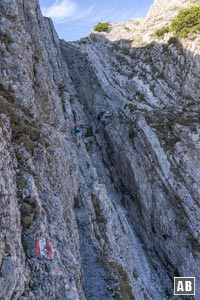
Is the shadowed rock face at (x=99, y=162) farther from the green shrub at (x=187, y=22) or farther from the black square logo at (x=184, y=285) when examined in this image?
the green shrub at (x=187, y=22)

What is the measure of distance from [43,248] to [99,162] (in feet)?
101

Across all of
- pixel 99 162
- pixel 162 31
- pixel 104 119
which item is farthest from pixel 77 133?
pixel 162 31

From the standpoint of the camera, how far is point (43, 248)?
16375mm

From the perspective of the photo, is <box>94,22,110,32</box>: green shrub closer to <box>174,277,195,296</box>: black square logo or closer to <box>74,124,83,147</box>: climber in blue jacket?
<box>74,124,83,147</box>: climber in blue jacket

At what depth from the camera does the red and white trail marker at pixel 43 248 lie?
635 inches

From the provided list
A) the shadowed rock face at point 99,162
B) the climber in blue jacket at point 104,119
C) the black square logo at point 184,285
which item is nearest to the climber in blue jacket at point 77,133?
the shadowed rock face at point 99,162

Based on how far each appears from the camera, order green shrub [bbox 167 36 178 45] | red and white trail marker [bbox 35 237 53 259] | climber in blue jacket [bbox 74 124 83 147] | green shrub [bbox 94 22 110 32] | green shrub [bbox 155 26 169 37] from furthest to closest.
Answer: green shrub [bbox 94 22 110 32]
green shrub [bbox 155 26 169 37]
green shrub [bbox 167 36 178 45]
climber in blue jacket [bbox 74 124 83 147]
red and white trail marker [bbox 35 237 53 259]

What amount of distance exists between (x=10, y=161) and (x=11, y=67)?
10.9 meters

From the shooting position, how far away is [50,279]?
15648mm

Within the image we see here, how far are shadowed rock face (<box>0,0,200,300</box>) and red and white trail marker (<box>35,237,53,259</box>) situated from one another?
11.7 inches

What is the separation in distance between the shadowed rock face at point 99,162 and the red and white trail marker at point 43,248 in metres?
0.30

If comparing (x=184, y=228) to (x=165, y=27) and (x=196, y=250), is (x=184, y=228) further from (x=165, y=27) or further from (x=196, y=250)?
(x=165, y=27)

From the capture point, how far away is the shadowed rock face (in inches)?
683

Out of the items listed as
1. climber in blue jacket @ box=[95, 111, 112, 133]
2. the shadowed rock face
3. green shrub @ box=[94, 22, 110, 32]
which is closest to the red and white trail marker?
the shadowed rock face
